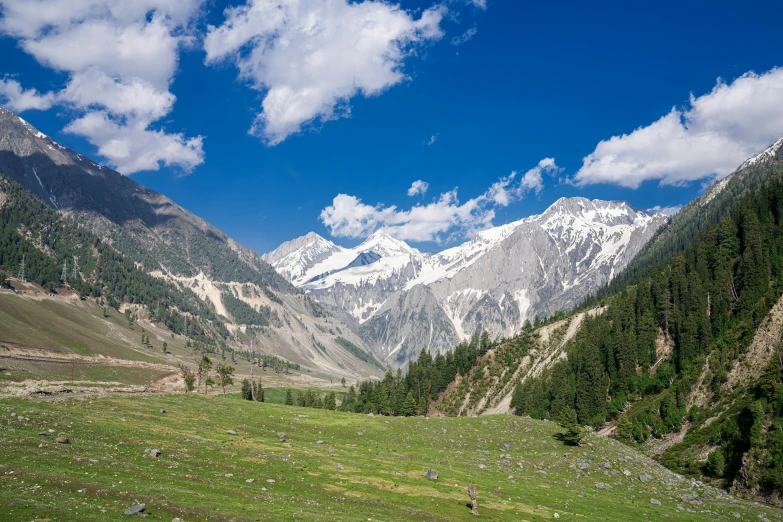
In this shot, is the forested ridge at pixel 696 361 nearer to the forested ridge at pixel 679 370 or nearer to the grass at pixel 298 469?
the forested ridge at pixel 679 370

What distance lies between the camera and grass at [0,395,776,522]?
32812mm

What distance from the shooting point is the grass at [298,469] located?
3281cm

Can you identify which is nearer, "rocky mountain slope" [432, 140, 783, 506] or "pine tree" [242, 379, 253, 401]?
"rocky mountain slope" [432, 140, 783, 506]

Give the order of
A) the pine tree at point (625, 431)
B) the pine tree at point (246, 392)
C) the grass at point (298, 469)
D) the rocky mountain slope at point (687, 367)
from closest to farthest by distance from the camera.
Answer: the grass at point (298, 469) < the rocky mountain slope at point (687, 367) < the pine tree at point (625, 431) < the pine tree at point (246, 392)

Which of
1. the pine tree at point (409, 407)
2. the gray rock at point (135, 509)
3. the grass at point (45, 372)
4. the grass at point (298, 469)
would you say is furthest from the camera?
the grass at point (45, 372)

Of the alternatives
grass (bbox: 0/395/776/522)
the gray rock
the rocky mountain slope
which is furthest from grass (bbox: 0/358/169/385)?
the gray rock

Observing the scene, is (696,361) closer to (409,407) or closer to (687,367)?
(687,367)

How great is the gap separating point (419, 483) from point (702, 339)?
342 feet

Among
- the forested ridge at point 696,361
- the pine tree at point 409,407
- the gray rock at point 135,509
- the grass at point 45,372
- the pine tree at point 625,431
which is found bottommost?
the grass at point 45,372

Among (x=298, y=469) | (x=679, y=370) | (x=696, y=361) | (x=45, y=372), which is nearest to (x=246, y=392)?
(x=45, y=372)

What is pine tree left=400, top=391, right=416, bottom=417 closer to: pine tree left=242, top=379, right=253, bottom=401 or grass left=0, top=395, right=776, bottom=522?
grass left=0, top=395, right=776, bottom=522

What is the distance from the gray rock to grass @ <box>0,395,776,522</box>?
70 centimetres

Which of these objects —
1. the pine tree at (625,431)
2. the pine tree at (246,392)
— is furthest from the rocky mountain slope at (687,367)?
the pine tree at (246,392)

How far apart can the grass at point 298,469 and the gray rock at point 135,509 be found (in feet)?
2.29
